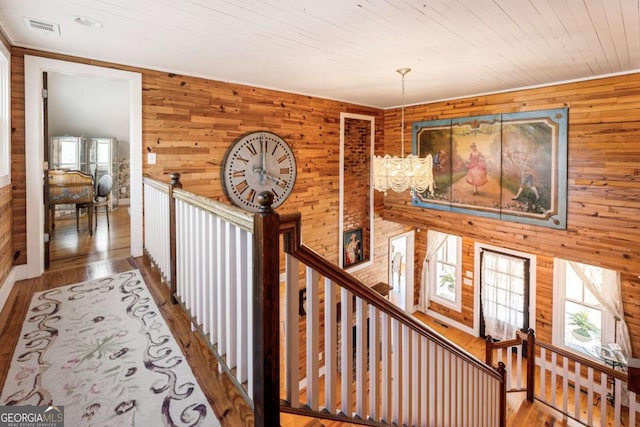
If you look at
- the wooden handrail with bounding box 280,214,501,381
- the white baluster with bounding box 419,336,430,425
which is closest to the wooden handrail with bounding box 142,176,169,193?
the wooden handrail with bounding box 280,214,501,381

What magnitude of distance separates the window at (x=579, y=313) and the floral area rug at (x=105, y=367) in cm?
601

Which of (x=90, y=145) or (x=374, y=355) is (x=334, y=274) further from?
(x=90, y=145)

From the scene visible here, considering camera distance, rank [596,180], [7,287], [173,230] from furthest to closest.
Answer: [596,180] < [7,287] < [173,230]

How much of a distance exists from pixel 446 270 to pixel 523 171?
3.22 m

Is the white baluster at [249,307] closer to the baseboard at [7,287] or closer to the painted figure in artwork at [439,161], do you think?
the baseboard at [7,287]

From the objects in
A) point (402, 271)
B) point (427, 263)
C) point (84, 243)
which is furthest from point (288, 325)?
point (402, 271)

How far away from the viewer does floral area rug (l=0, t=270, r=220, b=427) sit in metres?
1.50

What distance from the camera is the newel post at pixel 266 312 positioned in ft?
3.83

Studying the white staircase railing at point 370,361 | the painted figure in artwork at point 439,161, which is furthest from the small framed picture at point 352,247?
the white staircase railing at point 370,361

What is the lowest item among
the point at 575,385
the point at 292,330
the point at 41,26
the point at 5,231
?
the point at 575,385

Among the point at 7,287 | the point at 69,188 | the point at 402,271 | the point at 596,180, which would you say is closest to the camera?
the point at 7,287

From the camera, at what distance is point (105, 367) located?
5.82 feet

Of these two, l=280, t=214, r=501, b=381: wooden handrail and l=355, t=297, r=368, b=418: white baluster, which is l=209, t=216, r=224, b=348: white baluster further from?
l=355, t=297, r=368, b=418: white baluster

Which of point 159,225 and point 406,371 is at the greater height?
point 159,225
